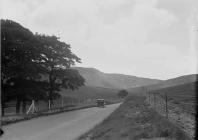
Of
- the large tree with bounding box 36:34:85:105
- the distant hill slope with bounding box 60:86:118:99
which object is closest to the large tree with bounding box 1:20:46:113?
the large tree with bounding box 36:34:85:105

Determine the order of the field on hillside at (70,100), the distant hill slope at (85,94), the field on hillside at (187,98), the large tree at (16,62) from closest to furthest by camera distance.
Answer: the field on hillside at (187,98), the large tree at (16,62), the field on hillside at (70,100), the distant hill slope at (85,94)

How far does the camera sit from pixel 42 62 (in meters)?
47.8

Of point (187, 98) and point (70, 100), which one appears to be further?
point (70, 100)

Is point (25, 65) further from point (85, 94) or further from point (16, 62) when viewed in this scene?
point (85, 94)

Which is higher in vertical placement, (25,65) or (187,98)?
(25,65)

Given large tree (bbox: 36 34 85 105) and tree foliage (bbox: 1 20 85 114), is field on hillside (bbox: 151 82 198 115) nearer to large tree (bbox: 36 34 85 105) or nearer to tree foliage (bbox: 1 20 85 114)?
tree foliage (bbox: 1 20 85 114)

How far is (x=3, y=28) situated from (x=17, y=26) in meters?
2.45

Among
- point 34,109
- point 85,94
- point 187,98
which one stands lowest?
point 34,109

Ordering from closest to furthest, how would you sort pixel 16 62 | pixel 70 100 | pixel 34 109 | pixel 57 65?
pixel 34 109 < pixel 16 62 < pixel 57 65 < pixel 70 100

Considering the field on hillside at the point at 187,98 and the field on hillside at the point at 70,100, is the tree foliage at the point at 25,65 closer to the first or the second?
the field on hillside at the point at 70,100

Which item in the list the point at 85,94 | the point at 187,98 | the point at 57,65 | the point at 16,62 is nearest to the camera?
the point at 187,98

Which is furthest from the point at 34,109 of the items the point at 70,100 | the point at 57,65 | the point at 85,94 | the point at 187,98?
the point at 85,94

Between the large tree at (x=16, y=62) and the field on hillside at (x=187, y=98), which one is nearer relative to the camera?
the field on hillside at (x=187, y=98)

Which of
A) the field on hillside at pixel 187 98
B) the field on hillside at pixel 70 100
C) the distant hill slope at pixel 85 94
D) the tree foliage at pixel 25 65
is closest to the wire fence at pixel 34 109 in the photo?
the field on hillside at pixel 70 100
